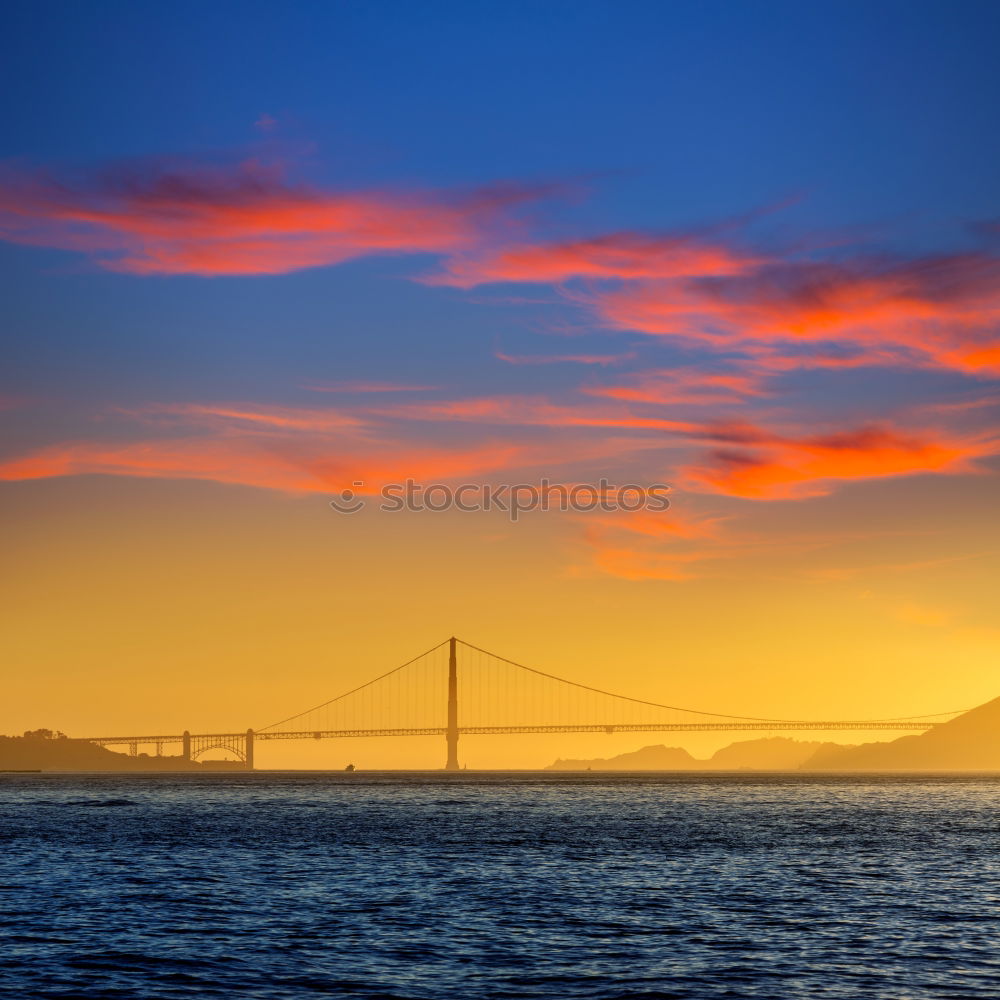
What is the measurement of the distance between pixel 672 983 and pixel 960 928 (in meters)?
13.6

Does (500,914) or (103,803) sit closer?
(500,914)

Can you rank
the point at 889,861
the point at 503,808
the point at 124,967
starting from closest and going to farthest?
1. the point at 124,967
2. the point at 889,861
3. the point at 503,808

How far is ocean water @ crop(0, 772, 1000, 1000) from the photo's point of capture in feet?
108

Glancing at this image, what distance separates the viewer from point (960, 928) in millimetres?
41625

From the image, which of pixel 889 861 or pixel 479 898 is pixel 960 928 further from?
pixel 889 861

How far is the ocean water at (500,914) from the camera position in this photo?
3300 cm

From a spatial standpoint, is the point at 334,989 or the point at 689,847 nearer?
the point at 334,989

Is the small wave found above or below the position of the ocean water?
below

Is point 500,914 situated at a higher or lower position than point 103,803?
higher

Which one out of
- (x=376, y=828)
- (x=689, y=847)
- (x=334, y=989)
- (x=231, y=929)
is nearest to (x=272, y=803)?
(x=376, y=828)

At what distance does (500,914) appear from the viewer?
45.3 metres

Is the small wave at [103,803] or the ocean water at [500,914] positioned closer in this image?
the ocean water at [500,914]

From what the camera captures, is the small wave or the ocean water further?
the small wave

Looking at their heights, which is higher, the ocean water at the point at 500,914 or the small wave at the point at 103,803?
the ocean water at the point at 500,914
